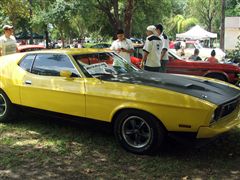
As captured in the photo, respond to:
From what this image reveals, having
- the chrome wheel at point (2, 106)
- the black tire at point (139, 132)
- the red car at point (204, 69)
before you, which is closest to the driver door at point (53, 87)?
the chrome wheel at point (2, 106)

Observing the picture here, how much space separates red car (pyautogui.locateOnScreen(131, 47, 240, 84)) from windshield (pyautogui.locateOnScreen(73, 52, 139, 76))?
11.7ft

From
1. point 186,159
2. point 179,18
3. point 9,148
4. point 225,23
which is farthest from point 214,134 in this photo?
point 179,18

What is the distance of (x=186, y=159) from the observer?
520 centimetres

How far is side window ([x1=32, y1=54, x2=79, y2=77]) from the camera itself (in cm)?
608

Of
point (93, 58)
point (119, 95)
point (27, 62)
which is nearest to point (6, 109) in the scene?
point (27, 62)

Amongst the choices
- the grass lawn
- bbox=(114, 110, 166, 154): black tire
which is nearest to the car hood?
bbox=(114, 110, 166, 154): black tire

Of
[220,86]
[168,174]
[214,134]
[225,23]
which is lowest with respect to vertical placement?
[168,174]

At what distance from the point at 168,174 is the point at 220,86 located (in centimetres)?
184

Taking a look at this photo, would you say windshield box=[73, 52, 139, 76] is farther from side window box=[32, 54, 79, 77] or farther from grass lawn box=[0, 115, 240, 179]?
grass lawn box=[0, 115, 240, 179]

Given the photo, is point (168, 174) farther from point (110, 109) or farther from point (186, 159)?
point (110, 109)

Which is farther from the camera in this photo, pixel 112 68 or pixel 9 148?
pixel 112 68

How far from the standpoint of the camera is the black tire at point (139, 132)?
5121 millimetres

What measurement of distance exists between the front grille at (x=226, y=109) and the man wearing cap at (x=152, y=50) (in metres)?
2.98

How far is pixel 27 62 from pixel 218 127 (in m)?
3.50
